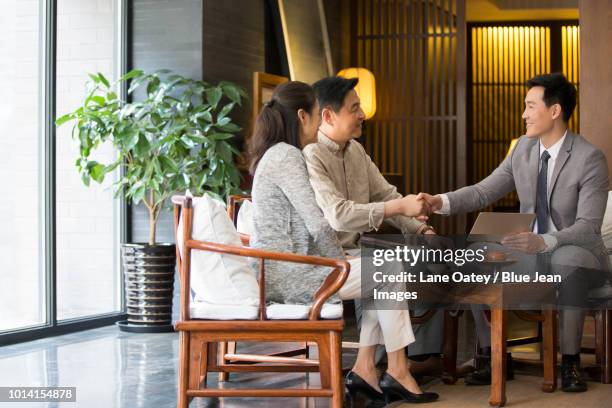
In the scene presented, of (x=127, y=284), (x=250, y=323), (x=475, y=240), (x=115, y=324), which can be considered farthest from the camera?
(x=115, y=324)

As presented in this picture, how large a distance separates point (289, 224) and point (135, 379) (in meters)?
1.31

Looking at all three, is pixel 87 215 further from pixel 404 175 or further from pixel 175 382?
pixel 404 175

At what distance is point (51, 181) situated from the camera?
5805 millimetres

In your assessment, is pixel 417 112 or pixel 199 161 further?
pixel 417 112

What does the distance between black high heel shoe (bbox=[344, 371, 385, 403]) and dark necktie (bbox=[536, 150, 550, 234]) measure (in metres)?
1.07

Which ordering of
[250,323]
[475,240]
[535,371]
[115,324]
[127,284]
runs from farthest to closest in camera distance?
1. [115,324]
2. [127,284]
3. [535,371]
4. [475,240]
5. [250,323]

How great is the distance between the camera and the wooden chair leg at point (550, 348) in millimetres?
3838

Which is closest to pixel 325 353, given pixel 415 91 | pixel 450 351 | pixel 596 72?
pixel 450 351

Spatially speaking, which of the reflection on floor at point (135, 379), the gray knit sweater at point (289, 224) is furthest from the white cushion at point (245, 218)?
the gray knit sweater at point (289, 224)

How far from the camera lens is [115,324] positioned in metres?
6.39

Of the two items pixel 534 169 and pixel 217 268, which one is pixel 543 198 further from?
pixel 217 268

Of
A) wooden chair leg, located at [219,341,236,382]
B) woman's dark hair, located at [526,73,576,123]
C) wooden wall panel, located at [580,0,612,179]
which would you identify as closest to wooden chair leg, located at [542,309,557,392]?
woman's dark hair, located at [526,73,576,123]

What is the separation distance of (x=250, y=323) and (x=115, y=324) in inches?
137

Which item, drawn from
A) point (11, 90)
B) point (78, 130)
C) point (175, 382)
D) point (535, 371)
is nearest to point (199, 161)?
point (78, 130)
